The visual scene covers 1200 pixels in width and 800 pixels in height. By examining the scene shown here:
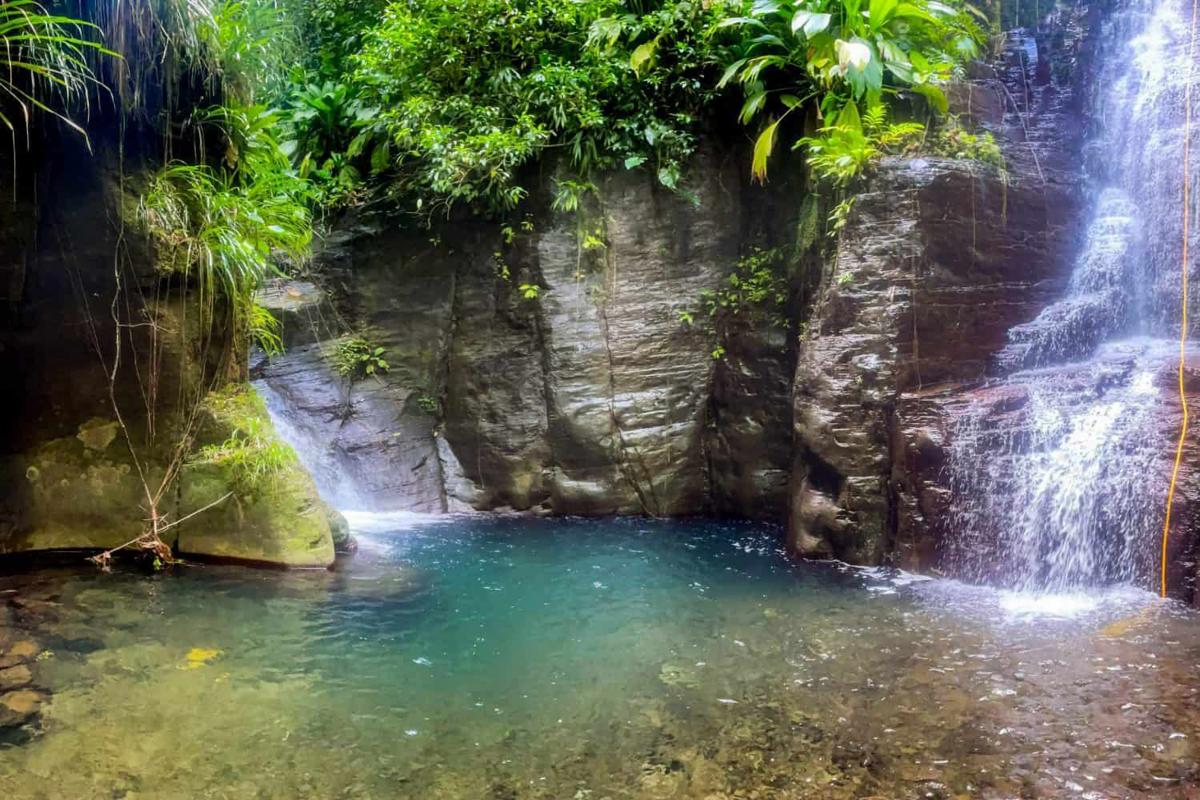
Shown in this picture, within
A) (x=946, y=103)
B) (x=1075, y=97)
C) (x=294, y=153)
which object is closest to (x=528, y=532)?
(x=946, y=103)

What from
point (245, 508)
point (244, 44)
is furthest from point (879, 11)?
point (245, 508)

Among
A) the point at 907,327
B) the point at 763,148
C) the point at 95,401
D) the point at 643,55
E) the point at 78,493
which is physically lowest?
the point at 78,493

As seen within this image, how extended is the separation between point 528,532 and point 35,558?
3744 mm

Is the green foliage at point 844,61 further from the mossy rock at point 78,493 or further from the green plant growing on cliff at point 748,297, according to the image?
the mossy rock at point 78,493

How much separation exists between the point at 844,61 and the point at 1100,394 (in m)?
3.13

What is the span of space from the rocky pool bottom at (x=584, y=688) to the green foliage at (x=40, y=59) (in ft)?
9.29

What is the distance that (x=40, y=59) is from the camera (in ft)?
Result: 15.1

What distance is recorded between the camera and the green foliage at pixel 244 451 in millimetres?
Result: 5480

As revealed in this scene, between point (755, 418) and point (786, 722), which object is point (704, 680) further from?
point (755, 418)

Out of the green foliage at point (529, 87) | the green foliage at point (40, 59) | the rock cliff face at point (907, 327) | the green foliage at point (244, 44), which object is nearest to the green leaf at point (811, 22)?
the rock cliff face at point (907, 327)

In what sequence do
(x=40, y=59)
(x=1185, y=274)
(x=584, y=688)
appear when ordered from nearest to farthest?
(x=584, y=688) < (x=40, y=59) < (x=1185, y=274)

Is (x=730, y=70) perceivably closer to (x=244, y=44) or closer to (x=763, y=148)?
(x=763, y=148)

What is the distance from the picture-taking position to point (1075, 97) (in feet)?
24.9

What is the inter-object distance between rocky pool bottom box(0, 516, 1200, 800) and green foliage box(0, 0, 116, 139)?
9.29 ft
